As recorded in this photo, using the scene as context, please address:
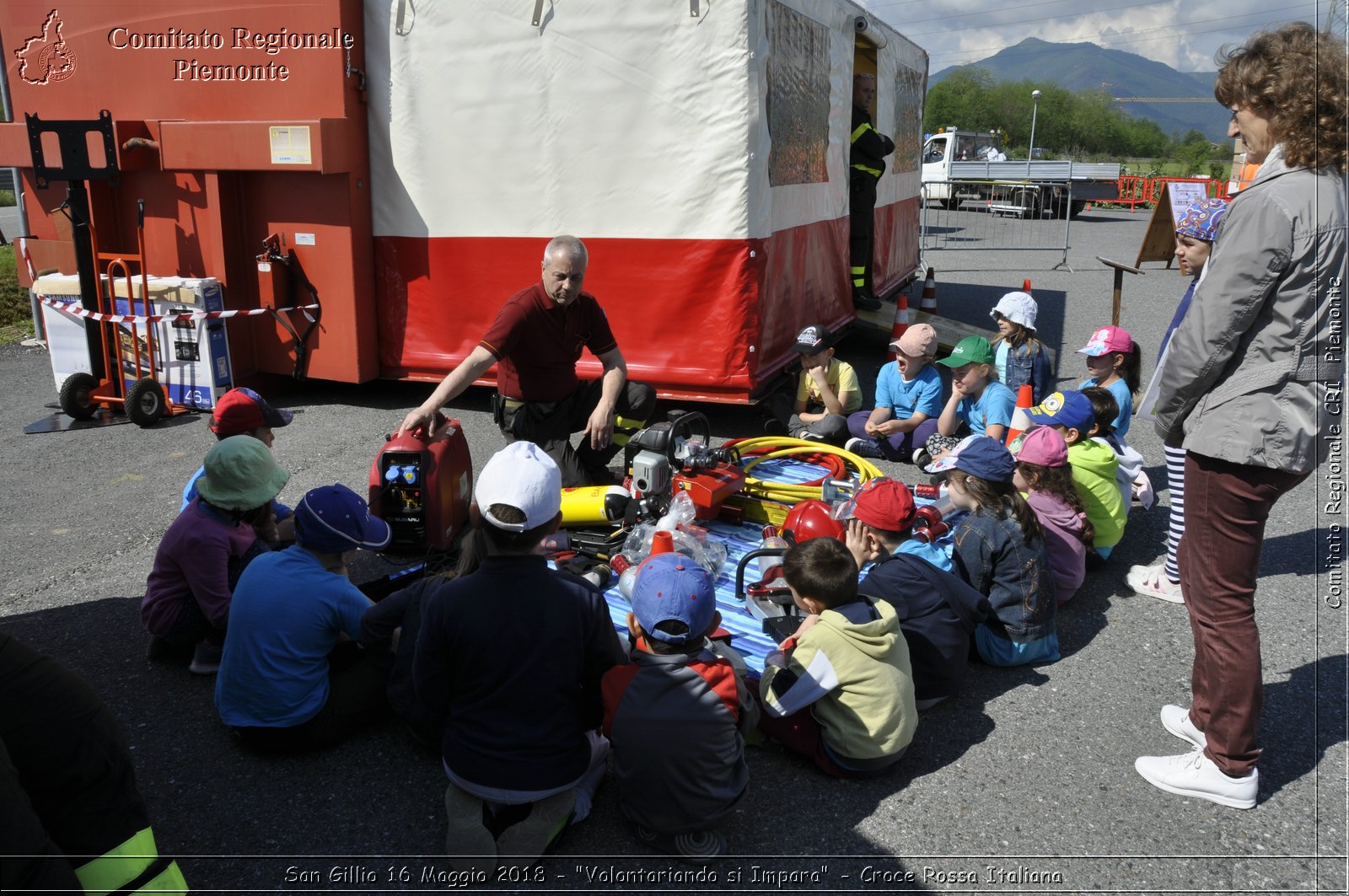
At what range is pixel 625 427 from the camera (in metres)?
5.64

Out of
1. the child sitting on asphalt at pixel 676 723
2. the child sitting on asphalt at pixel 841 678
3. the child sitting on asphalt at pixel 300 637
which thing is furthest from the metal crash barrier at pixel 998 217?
the child sitting on asphalt at pixel 300 637

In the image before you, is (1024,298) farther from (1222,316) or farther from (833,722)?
(833,722)

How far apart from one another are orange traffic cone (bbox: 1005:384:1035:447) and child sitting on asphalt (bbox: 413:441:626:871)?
347 centimetres

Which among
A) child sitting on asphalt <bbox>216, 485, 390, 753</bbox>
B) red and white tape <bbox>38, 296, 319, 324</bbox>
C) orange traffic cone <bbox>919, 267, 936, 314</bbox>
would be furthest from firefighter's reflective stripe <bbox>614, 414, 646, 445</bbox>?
orange traffic cone <bbox>919, 267, 936, 314</bbox>

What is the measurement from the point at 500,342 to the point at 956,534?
8.35 ft

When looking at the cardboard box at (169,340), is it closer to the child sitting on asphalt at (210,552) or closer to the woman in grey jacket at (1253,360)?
the child sitting on asphalt at (210,552)

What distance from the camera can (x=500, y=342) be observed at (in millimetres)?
4988

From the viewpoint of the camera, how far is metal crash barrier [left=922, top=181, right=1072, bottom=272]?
21047 mm

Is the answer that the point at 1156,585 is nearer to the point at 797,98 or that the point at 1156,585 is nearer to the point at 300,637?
→ the point at 300,637

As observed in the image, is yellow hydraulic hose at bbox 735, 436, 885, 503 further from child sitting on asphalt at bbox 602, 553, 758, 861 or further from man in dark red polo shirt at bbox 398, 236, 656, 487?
child sitting on asphalt at bbox 602, 553, 758, 861

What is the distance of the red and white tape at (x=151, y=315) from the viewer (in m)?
7.31

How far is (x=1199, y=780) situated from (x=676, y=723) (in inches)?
68.3

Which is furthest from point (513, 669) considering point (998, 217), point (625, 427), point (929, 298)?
point (998, 217)

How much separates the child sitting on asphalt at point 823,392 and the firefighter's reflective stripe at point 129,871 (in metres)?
4.90
